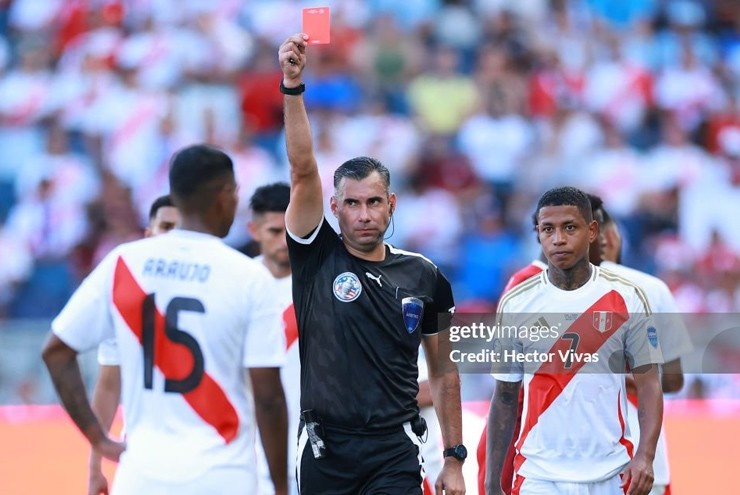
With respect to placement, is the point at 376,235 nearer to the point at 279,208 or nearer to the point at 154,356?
the point at 154,356

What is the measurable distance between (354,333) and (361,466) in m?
0.56

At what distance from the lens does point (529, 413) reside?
19.9ft

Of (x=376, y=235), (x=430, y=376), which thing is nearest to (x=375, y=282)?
(x=376, y=235)

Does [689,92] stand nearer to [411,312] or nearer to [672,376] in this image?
[672,376]

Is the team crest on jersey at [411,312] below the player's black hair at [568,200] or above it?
below

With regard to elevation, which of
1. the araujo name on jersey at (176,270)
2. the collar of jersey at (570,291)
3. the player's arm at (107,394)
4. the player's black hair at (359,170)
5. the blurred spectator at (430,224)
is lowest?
the player's arm at (107,394)

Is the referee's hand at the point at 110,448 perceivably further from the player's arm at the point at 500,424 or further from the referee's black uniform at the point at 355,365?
the player's arm at the point at 500,424

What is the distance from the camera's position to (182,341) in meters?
5.16

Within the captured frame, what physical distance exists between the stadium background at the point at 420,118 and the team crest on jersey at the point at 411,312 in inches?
328

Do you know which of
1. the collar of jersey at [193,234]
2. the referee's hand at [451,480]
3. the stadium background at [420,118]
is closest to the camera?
the collar of jersey at [193,234]

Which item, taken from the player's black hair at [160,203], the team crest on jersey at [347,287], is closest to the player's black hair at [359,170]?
the team crest on jersey at [347,287]

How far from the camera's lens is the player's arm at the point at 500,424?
6008 mm

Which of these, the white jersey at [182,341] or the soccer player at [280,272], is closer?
the white jersey at [182,341]

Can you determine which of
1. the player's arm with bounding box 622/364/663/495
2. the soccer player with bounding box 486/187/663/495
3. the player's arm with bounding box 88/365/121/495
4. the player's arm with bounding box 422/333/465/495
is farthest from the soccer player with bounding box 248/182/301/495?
the player's arm with bounding box 622/364/663/495
